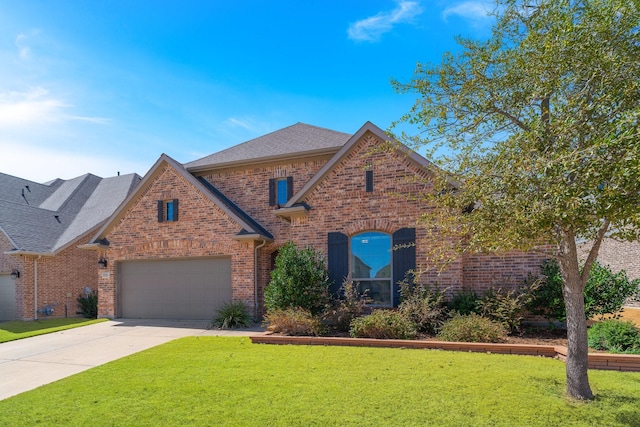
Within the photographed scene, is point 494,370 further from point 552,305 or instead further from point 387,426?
point 552,305

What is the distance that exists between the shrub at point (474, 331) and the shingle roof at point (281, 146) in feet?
24.0

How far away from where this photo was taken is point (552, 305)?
9.37 m

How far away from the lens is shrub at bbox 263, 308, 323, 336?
31.3ft

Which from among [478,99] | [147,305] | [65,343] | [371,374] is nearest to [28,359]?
[65,343]

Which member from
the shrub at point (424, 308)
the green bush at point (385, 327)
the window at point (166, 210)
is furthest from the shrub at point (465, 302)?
the window at point (166, 210)

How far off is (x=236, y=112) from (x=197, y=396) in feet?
30.1

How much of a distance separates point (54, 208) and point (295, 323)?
17.4 metres

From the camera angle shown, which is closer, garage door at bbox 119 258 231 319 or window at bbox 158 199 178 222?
garage door at bbox 119 258 231 319

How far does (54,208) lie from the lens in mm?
20422

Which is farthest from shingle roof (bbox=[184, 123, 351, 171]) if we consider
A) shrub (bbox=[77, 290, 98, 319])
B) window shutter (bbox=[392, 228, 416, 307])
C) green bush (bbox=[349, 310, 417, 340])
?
shrub (bbox=[77, 290, 98, 319])

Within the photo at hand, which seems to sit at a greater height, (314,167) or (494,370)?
(314,167)

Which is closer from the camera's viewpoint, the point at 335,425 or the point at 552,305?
the point at 335,425

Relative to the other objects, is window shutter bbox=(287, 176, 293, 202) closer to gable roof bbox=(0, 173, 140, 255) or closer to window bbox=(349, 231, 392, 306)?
window bbox=(349, 231, 392, 306)

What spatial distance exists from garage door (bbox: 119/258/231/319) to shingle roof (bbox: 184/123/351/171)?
13.2 ft
